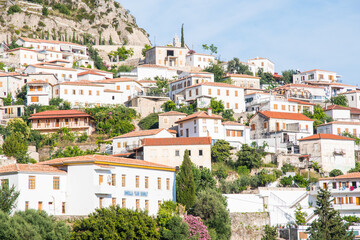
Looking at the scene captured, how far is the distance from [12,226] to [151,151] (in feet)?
85.4

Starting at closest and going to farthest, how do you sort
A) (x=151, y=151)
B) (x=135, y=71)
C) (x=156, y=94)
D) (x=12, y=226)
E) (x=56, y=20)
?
(x=12, y=226), (x=151, y=151), (x=156, y=94), (x=135, y=71), (x=56, y=20)

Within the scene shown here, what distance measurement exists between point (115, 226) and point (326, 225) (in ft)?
70.2

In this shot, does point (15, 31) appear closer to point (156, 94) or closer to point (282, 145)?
point (156, 94)

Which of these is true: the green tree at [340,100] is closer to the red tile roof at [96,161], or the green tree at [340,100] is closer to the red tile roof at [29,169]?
the red tile roof at [96,161]

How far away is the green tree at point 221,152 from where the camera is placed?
2613 inches

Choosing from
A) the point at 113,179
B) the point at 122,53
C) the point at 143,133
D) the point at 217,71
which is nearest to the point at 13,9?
the point at 122,53

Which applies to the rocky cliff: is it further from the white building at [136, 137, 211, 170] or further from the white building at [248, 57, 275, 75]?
the white building at [136, 137, 211, 170]

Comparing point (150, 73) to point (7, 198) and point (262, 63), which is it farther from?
point (7, 198)

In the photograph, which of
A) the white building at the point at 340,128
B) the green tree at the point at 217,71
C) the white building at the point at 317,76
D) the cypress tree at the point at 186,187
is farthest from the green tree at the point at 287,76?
the cypress tree at the point at 186,187

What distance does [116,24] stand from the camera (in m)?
142

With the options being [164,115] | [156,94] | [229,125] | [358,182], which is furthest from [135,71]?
[358,182]

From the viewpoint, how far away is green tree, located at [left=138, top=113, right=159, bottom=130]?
7894 centimetres

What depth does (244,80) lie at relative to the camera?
104 metres

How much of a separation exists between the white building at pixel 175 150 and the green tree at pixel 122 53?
62300mm
